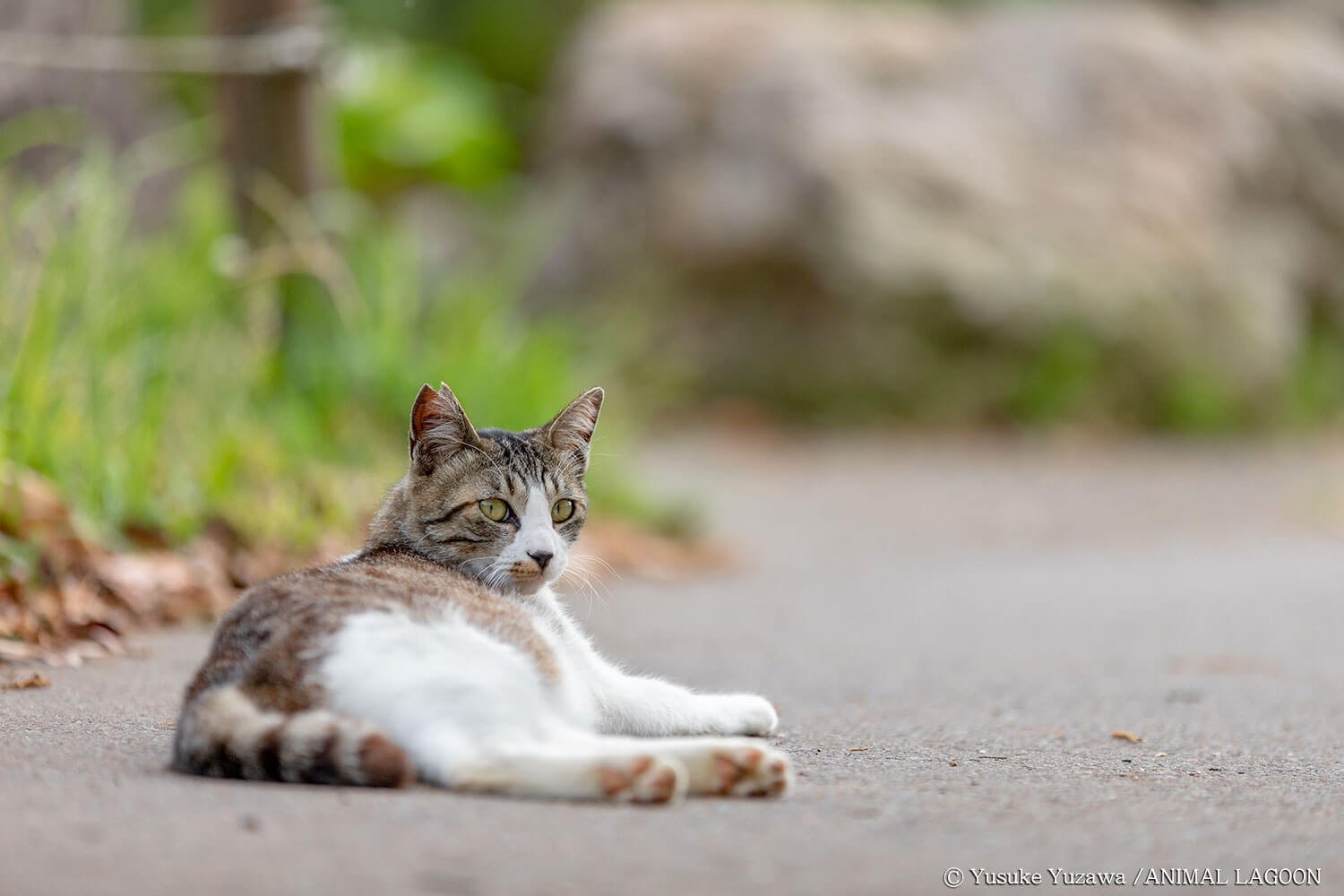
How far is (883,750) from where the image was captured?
10.1 ft

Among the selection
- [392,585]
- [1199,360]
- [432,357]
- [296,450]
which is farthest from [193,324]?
[1199,360]

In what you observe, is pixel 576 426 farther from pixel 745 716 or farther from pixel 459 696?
pixel 459 696

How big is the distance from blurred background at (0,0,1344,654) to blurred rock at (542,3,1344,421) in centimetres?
3

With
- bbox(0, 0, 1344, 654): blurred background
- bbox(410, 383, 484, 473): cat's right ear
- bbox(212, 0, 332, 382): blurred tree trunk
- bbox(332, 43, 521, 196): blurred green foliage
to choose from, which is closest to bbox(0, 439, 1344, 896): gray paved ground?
bbox(410, 383, 484, 473): cat's right ear

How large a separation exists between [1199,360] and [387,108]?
7.68m

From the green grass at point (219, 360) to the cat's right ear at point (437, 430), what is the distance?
1695 millimetres

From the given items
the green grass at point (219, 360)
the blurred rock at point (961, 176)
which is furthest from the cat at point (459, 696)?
the blurred rock at point (961, 176)

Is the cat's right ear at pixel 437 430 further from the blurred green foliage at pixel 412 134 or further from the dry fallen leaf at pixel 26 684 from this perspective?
the blurred green foliage at pixel 412 134

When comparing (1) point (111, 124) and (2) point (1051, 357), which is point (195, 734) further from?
(2) point (1051, 357)

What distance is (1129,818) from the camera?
8.05 ft

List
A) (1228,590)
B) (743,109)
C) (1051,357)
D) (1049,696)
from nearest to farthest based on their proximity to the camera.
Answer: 1. (1049,696)
2. (1228,590)
3. (1051,357)
4. (743,109)

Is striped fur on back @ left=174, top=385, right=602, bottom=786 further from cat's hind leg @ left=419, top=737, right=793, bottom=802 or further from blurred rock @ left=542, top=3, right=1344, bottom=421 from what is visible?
blurred rock @ left=542, top=3, right=1344, bottom=421

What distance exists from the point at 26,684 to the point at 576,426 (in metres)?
1.37

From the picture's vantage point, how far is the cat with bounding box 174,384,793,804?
2.40m
